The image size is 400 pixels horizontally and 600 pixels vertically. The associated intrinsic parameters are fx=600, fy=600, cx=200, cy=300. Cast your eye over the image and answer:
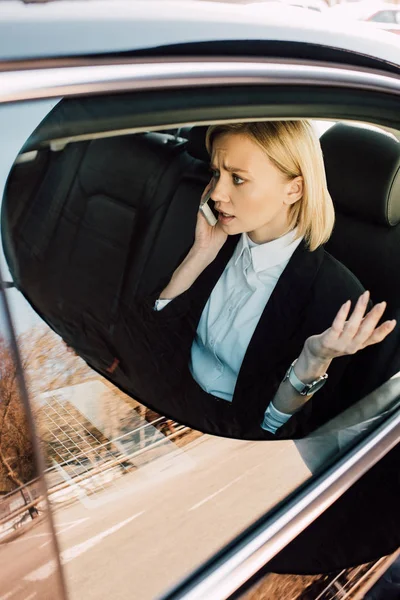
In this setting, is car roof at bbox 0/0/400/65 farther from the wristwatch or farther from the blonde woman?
the wristwatch

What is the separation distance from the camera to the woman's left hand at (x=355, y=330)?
4.18 feet

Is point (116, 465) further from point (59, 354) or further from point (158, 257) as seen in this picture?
point (158, 257)

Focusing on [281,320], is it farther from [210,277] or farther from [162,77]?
[162,77]

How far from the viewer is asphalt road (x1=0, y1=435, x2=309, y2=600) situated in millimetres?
826

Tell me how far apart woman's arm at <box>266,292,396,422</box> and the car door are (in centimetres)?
25

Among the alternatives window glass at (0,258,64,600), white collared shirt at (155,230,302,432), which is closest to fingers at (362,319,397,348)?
white collared shirt at (155,230,302,432)

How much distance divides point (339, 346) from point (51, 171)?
0.71 metres

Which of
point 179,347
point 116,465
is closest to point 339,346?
point 179,347

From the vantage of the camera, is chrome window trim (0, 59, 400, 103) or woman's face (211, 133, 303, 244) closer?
chrome window trim (0, 59, 400, 103)

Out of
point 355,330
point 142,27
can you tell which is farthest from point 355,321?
point 142,27

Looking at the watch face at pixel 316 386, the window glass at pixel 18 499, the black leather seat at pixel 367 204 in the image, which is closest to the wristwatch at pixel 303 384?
the watch face at pixel 316 386

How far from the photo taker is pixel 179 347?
1.67 meters

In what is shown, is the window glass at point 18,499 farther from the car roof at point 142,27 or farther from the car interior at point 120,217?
the car roof at point 142,27

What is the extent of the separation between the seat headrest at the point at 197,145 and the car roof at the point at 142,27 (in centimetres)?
55
